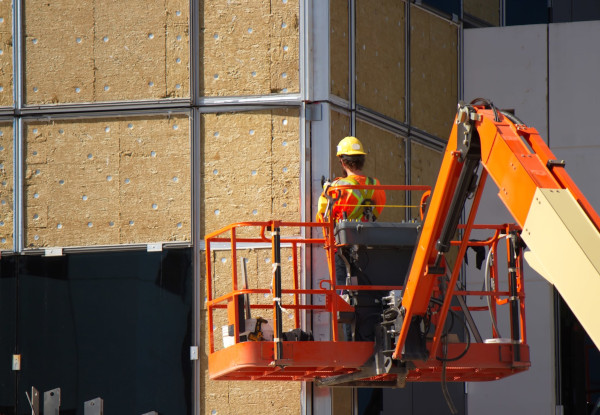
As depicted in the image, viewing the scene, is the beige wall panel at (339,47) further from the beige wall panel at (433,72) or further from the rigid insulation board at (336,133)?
the beige wall panel at (433,72)

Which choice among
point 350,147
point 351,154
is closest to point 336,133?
point 350,147

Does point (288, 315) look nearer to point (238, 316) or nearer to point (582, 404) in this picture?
point (238, 316)

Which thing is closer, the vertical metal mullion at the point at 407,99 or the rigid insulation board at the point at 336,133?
the rigid insulation board at the point at 336,133

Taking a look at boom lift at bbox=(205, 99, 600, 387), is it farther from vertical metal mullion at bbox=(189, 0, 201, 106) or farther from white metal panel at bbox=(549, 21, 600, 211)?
white metal panel at bbox=(549, 21, 600, 211)

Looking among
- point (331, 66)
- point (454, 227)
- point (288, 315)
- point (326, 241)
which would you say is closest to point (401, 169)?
point (331, 66)

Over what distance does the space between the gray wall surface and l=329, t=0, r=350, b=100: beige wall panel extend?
10.7 ft

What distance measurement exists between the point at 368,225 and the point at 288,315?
2.12 m

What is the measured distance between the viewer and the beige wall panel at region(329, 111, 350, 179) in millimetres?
12906

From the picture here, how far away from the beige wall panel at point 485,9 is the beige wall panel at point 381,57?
203 cm

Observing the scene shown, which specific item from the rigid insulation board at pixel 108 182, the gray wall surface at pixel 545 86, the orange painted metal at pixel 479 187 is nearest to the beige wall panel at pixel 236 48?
→ the rigid insulation board at pixel 108 182

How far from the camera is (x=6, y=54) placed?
1362 centimetres

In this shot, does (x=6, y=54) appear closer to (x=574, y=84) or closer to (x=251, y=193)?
(x=251, y=193)

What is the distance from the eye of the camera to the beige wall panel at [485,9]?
1631 centimetres

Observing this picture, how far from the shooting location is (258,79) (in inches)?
515
